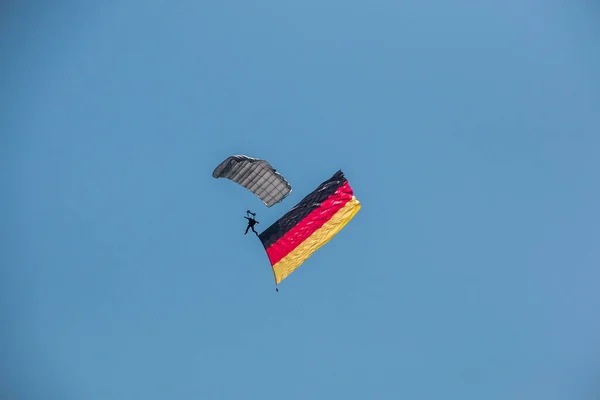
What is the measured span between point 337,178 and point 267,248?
17.7ft

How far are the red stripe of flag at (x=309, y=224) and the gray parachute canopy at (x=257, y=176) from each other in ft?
6.69

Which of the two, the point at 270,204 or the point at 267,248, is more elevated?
the point at 270,204

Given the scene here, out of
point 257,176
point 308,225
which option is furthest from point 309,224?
point 257,176

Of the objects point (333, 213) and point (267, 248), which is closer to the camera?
point (267, 248)

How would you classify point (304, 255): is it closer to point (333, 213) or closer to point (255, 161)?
point (333, 213)

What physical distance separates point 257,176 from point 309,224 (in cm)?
364

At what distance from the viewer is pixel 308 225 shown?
93.0 feet

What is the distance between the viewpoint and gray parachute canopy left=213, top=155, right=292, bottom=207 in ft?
91.4

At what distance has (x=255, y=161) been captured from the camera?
28.3m

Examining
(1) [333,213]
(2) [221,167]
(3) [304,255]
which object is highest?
(2) [221,167]

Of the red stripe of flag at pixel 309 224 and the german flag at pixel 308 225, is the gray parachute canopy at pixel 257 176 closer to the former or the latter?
the german flag at pixel 308 225

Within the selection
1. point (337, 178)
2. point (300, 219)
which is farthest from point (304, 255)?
point (337, 178)

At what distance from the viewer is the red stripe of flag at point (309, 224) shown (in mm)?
27250

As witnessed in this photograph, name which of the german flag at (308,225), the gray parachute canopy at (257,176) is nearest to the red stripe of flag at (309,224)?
the german flag at (308,225)
